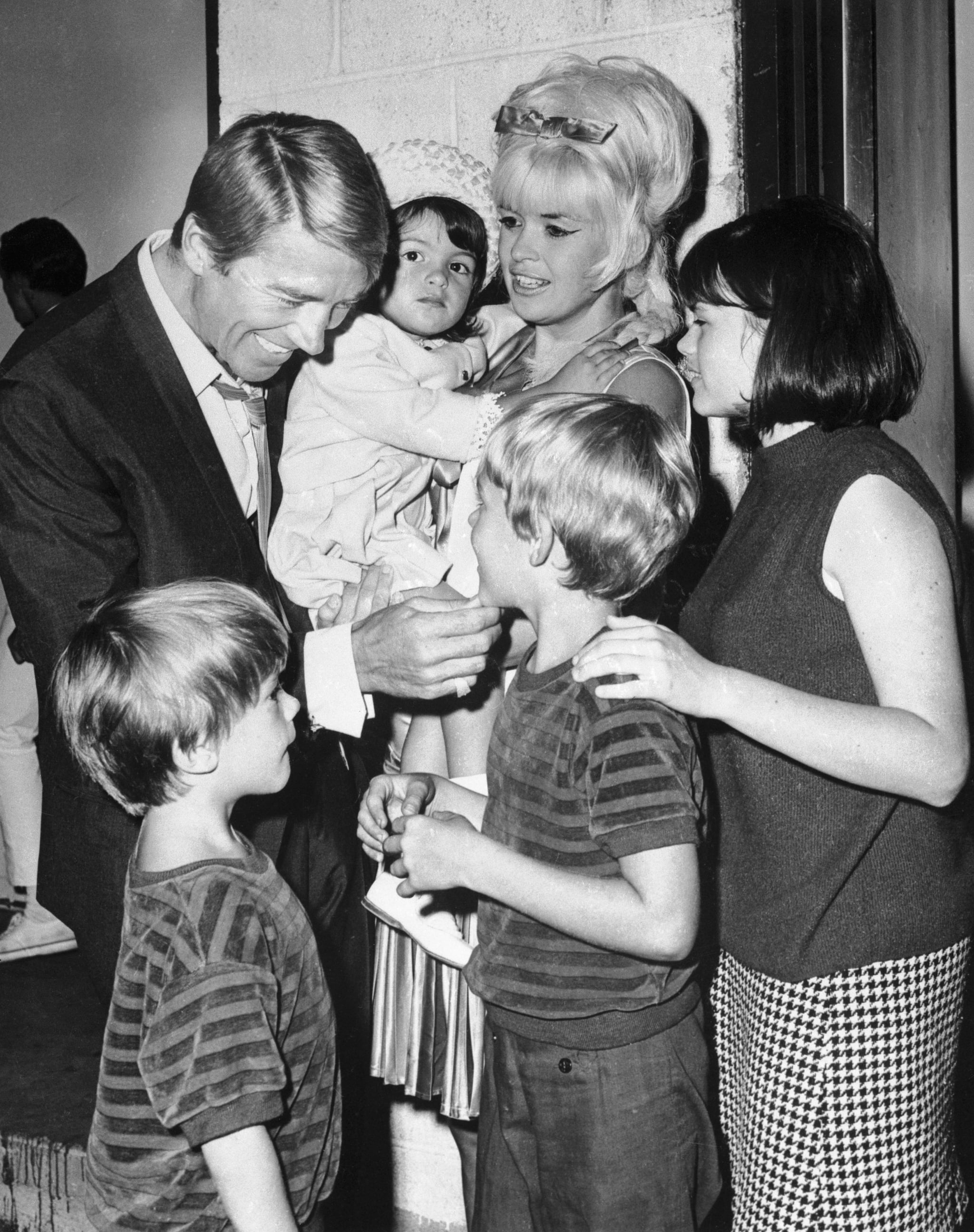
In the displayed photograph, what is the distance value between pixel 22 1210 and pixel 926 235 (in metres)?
2.93

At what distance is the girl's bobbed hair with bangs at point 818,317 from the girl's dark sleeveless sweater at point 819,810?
0.18 feet

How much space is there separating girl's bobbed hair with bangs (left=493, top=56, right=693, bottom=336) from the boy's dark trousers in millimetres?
1192

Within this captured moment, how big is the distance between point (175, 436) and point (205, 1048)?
918mm

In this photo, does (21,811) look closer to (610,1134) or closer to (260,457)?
(260,457)

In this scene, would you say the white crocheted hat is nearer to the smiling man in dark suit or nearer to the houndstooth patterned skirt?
the smiling man in dark suit

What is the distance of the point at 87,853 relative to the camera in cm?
189

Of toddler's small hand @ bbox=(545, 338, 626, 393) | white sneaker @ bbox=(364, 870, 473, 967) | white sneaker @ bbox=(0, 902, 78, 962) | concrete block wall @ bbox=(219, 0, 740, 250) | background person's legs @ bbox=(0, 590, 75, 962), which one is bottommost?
white sneaker @ bbox=(0, 902, 78, 962)

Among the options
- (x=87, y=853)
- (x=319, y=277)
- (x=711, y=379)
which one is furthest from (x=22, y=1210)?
(x=711, y=379)

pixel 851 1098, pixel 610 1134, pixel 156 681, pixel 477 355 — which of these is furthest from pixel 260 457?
pixel 851 1098

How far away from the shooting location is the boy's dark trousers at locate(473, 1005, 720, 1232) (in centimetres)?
154

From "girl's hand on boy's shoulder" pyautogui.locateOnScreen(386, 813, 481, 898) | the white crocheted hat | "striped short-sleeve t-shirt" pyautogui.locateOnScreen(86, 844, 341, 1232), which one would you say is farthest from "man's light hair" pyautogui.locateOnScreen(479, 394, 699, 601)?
the white crocheted hat

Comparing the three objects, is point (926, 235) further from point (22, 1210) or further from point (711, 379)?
point (22, 1210)

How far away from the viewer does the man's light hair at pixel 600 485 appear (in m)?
1.57

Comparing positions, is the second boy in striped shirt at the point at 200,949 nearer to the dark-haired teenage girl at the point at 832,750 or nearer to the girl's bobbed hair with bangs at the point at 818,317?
the dark-haired teenage girl at the point at 832,750
